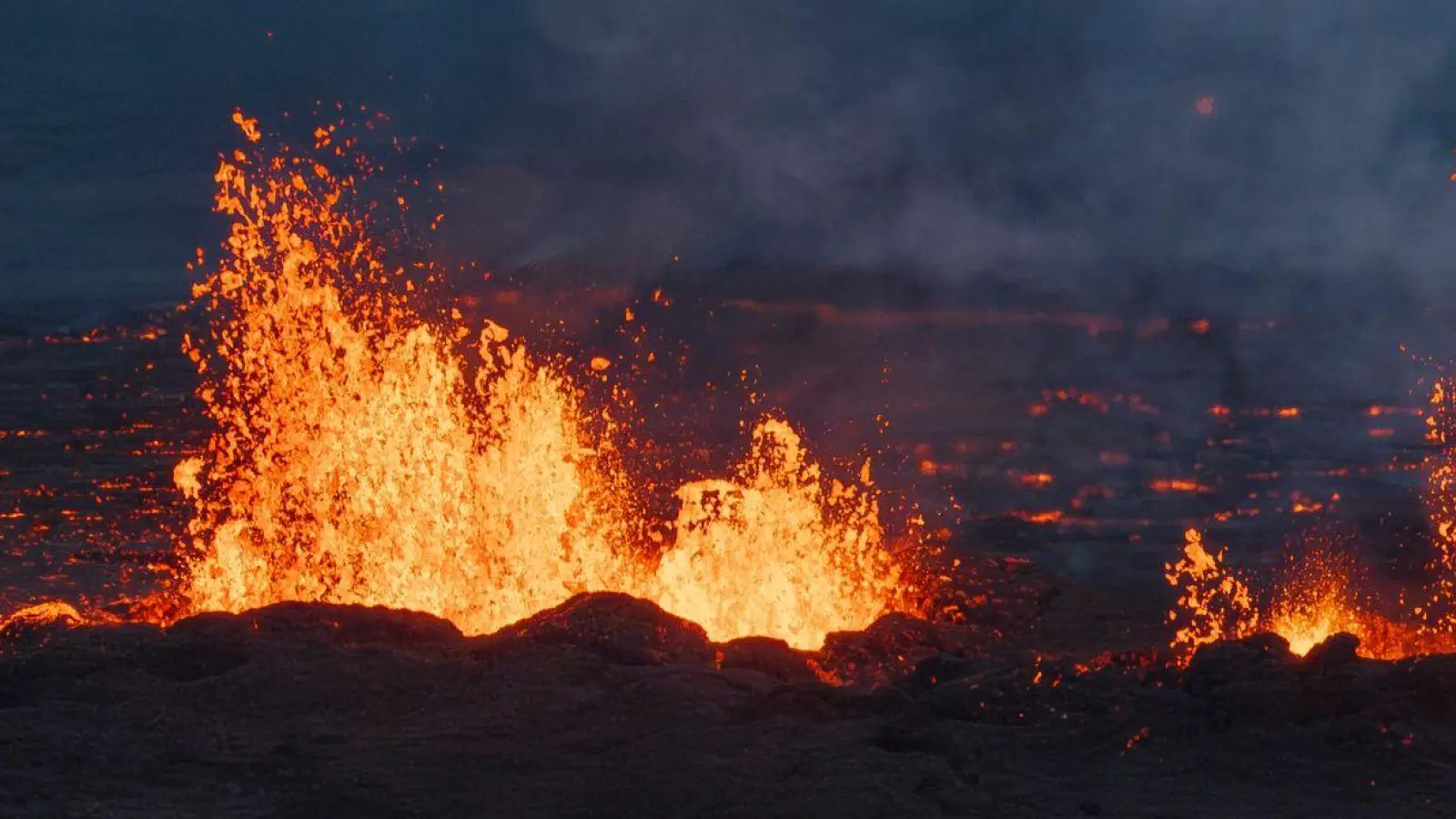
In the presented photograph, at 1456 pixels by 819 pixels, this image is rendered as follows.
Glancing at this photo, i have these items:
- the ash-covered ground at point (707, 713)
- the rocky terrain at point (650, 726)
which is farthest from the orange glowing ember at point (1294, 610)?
the rocky terrain at point (650, 726)

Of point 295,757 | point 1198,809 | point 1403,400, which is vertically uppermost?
point 1403,400

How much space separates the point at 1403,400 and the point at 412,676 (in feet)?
40.7

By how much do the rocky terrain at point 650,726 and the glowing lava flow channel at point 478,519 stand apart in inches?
68.3

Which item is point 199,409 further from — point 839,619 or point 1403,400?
point 1403,400

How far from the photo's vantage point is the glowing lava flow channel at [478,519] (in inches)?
340

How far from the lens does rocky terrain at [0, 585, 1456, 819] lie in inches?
210

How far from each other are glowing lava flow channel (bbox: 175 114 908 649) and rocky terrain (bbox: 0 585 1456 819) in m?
1.73

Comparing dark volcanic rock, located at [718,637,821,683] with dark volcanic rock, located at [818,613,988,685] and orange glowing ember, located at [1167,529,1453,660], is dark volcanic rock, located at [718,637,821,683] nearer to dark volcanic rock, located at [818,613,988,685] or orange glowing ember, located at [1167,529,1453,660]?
dark volcanic rock, located at [818,613,988,685]

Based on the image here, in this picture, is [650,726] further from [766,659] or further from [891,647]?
[891,647]

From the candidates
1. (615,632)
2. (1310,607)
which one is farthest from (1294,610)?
(615,632)

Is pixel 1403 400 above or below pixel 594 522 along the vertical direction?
above

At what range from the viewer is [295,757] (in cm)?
561

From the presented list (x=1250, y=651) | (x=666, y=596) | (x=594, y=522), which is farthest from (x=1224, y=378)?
(x=1250, y=651)

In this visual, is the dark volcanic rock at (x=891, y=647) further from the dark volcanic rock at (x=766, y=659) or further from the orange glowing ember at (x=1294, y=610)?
the orange glowing ember at (x=1294, y=610)
